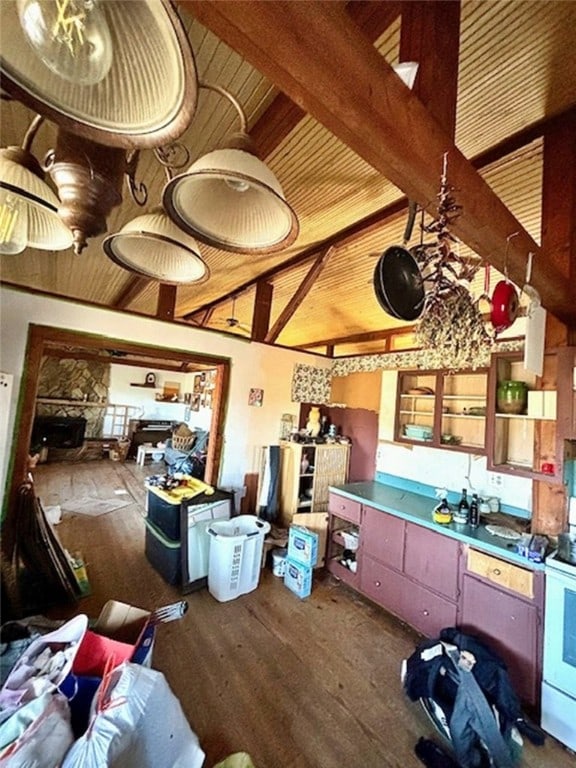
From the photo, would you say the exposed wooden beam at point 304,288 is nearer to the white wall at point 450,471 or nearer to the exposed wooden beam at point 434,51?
the white wall at point 450,471

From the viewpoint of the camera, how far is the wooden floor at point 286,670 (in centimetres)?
150

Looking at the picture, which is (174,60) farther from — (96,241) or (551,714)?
(551,714)

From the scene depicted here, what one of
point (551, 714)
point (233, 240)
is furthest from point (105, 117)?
point (551, 714)

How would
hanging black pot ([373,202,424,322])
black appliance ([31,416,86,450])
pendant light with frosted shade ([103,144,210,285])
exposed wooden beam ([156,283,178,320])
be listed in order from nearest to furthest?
pendant light with frosted shade ([103,144,210,285]) < hanging black pot ([373,202,424,322]) < exposed wooden beam ([156,283,178,320]) < black appliance ([31,416,86,450])

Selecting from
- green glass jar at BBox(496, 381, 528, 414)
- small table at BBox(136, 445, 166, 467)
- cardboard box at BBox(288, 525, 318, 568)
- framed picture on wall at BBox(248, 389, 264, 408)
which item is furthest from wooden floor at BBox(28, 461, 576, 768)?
small table at BBox(136, 445, 166, 467)

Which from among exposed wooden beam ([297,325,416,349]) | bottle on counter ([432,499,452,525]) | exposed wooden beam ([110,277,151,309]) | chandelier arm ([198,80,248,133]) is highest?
exposed wooden beam ([110,277,151,309])

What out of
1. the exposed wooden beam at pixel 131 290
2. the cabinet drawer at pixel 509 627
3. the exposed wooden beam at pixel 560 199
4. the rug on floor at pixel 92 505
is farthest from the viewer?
the rug on floor at pixel 92 505

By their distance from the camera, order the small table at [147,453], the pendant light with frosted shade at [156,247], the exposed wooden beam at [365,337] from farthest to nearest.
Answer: the small table at [147,453] → the exposed wooden beam at [365,337] → the pendant light with frosted shade at [156,247]

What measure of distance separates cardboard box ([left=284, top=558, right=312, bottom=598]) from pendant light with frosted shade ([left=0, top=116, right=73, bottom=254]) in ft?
8.95

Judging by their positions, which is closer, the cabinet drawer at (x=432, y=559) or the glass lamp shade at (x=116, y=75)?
the glass lamp shade at (x=116, y=75)

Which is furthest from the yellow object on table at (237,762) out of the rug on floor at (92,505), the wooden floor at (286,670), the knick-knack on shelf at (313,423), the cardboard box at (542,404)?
the rug on floor at (92,505)

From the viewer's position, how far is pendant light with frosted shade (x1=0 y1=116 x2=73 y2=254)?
2.98 feet

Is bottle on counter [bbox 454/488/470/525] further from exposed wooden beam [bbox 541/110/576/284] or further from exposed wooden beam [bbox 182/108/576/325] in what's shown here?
exposed wooden beam [bbox 182/108/576/325]

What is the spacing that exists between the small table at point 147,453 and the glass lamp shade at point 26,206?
6972 mm
